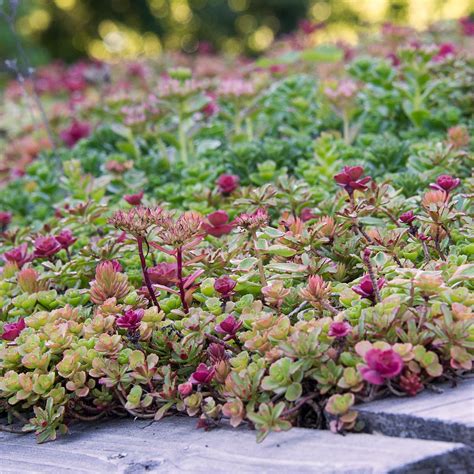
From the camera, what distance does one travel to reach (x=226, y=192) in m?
2.49

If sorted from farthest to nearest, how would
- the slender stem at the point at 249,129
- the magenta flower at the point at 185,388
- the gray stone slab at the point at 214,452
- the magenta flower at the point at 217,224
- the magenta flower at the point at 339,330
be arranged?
the slender stem at the point at 249,129 < the magenta flower at the point at 217,224 < the magenta flower at the point at 185,388 < the magenta flower at the point at 339,330 < the gray stone slab at the point at 214,452

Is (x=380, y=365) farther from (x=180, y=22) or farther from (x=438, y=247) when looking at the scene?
(x=180, y=22)

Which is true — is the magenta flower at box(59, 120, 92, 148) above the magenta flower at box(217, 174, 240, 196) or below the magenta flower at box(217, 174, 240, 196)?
above

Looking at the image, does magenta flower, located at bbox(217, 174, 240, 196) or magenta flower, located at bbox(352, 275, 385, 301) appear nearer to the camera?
magenta flower, located at bbox(352, 275, 385, 301)

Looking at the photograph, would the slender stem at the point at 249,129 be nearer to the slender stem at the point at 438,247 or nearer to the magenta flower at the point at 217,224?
the magenta flower at the point at 217,224

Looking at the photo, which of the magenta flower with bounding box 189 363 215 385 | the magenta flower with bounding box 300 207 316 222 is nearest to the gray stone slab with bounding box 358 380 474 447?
the magenta flower with bounding box 189 363 215 385

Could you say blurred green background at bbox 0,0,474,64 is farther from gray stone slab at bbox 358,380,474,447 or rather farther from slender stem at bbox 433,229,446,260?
gray stone slab at bbox 358,380,474,447

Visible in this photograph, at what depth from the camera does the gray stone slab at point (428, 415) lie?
1.20 meters

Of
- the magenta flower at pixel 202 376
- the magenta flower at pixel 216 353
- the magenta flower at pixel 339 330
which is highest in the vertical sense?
the magenta flower at pixel 339 330

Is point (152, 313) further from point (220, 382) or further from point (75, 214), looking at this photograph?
point (75, 214)

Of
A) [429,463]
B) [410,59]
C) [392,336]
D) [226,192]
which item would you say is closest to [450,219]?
[392,336]

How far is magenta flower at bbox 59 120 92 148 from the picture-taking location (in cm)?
382

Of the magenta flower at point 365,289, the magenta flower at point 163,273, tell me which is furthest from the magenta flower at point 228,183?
the magenta flower at point 365,289

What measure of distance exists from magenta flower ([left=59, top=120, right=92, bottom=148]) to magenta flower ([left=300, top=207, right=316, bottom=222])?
2.05 metres
